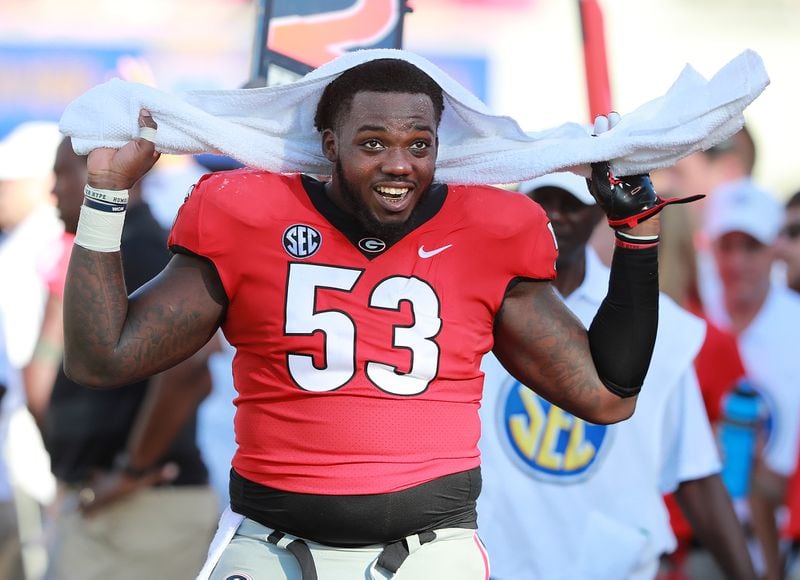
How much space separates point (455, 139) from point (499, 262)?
0.42m

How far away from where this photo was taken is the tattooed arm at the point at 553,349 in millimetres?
3416

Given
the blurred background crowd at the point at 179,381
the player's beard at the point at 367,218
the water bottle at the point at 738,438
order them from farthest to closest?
the water bottle at the point at 738,438
the blurred background crowd at the point at 179,381
the player's beard at the point at 367,218

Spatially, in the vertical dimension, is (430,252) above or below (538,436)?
above

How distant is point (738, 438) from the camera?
639 centimetres

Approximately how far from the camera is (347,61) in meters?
3.31

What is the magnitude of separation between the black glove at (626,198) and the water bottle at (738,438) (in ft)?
10.4

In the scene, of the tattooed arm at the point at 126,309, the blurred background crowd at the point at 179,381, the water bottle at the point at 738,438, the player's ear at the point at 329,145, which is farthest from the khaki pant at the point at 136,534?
the player's ear at the point at 329,145

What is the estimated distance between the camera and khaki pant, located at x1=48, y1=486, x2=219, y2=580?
5.84 meters

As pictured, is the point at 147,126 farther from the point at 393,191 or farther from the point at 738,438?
the point at 738,438

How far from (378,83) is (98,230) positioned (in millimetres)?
703

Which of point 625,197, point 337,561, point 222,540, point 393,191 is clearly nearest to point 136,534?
point 222,540

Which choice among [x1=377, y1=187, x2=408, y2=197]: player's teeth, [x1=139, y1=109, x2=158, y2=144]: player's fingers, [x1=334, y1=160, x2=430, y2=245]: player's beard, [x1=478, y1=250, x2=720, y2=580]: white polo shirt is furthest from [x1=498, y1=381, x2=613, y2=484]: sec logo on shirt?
[x1=139, y1=109, x2=158, y2=144]: player's fingers

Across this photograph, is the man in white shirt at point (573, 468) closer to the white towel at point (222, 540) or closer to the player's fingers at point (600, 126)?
the player's fingers at point (600, 126)

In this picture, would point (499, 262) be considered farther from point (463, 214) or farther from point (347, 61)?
point (347, 61)
